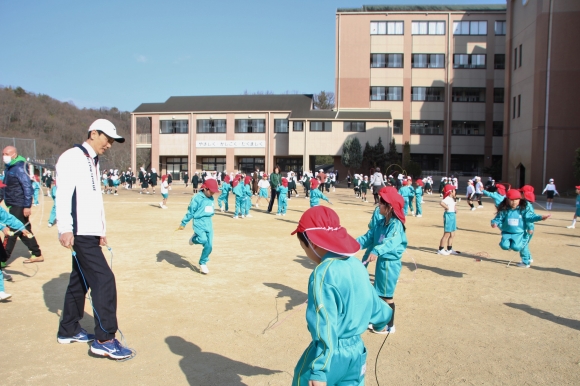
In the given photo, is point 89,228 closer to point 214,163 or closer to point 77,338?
point 77,338

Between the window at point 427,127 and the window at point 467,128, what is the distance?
1477 millimetres

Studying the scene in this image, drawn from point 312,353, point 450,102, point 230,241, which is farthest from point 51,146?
point 312,353

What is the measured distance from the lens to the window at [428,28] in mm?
47656

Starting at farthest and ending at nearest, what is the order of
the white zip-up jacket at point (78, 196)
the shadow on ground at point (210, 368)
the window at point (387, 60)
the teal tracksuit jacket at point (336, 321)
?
the window at point (387, 60) < the white zip-up jacket at point (78, 196) < the shadow on ground at point (210, 368) < the teal tracksuit jacket at point (336, 321)

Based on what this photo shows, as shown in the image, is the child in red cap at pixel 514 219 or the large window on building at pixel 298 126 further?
the large window on building at pixel 298 126

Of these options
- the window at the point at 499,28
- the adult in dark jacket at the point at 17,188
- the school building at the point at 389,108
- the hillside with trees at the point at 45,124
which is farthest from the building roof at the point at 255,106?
the adult in dark jacket at the point at 17,188

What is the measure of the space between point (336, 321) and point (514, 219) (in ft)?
24.9

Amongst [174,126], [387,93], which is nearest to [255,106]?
[174,126]

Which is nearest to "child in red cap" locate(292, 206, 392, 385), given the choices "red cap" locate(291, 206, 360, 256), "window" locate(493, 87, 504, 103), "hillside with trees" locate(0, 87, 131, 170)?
"red cap" locate(291, 206, 360, 256)

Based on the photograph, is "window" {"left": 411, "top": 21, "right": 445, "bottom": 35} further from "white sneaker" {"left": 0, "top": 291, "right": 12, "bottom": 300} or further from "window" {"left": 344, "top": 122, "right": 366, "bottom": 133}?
"white sneaker" {"left": 0, "top": 291, "right": 12, "bottom": 300}

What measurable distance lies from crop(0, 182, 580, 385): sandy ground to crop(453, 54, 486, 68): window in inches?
1628

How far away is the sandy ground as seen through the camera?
439 centimetres

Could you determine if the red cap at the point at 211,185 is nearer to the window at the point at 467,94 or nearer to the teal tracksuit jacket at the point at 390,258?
the teal tracksuit jacket at the point at 390,258

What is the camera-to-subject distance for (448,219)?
418 inches
